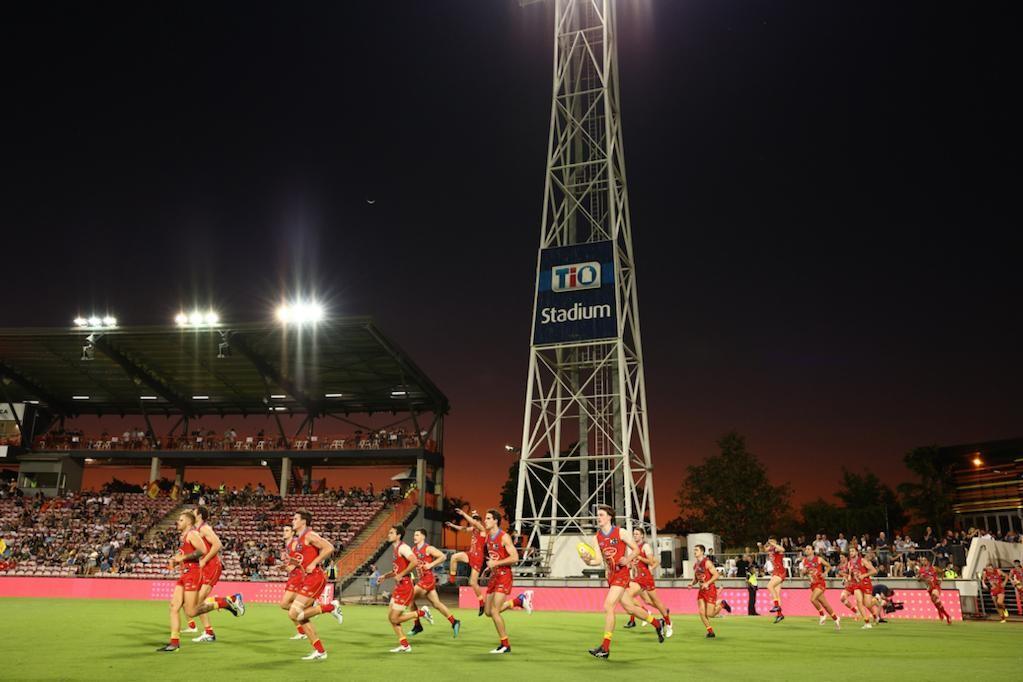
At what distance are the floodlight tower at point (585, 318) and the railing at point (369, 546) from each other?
8.78 meters

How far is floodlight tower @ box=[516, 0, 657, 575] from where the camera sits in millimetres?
38531

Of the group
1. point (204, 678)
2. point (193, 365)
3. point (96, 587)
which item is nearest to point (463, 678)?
point (204, 678)

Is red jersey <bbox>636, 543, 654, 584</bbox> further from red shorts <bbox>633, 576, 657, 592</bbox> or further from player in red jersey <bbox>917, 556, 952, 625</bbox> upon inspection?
player in red jersey <bbox>917, 556, 952, 625</bbox>

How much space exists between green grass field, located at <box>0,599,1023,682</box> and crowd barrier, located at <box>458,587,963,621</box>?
4950 millimetres

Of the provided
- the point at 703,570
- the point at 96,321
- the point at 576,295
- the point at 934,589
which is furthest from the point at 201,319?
the point at 934,589

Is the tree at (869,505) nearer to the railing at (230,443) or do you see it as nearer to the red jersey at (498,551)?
the railing at (230,443)

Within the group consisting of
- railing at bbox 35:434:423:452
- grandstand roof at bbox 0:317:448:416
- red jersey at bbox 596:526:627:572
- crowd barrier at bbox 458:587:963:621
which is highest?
grandstand roof at bbox 0:317:448:416

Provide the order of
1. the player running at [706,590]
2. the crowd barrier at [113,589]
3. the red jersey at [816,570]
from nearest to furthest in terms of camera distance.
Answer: the player running at [706,590] → the red jersey at [816,570] → the crowd barrier at [113,589]

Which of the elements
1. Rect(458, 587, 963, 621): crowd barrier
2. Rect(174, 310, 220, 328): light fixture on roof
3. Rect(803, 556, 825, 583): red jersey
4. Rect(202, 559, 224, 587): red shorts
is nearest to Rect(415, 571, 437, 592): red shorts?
Rect(202, 559, 224, 587): red shorts

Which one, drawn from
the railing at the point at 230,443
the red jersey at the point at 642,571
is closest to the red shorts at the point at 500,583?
the red jersey at the point at 642,571

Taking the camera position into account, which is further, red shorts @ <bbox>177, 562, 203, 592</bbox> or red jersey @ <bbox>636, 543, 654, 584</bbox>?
red jersey @ <bbox>636, 543, 654, 584</bbox>

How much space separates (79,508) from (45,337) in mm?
11143

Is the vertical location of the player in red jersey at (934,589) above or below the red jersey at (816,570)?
below

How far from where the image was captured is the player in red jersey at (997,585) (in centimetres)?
2688
